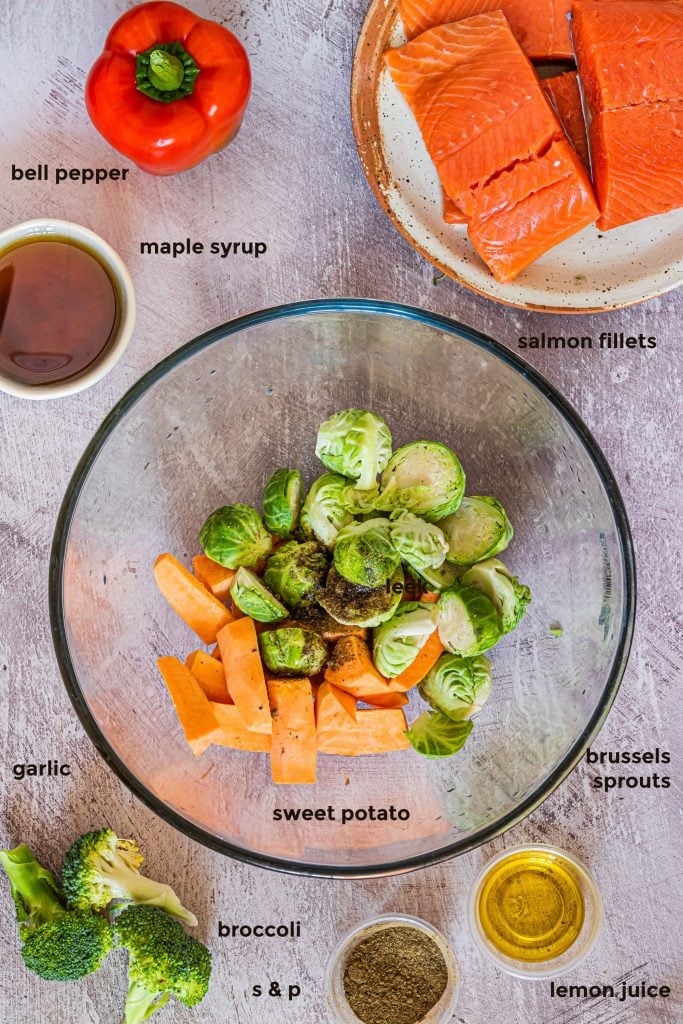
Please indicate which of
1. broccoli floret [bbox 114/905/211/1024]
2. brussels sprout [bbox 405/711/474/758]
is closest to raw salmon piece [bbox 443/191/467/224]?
brussels sprout [bbox 405/711/474/758]

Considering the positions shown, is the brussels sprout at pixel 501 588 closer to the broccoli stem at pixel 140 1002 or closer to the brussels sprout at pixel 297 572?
the brussels sprout at pixel 297 572

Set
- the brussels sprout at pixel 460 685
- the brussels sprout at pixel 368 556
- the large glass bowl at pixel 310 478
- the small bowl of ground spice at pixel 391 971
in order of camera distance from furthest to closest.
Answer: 1. the small bowl of ground spice at pixel 391 971
2. the large glass bowl at pixel 310 478
3. the brussels sprout at pixel 460 685
4. the brussels sprout at pixel 368 556

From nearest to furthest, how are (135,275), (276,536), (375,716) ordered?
(375,716)
(276,536)
(135,275)

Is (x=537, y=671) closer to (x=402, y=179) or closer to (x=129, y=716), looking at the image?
(x=129, y=716)

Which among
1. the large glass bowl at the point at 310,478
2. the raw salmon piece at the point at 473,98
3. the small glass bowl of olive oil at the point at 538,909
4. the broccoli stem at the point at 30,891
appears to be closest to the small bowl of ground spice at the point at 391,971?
the small glass bowl of olive oil at the point at 538,909

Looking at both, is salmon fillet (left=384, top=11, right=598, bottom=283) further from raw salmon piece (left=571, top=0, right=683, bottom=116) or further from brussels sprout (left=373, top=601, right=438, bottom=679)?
brussels sprout (left=373, top=601, right=438, bottom=679)

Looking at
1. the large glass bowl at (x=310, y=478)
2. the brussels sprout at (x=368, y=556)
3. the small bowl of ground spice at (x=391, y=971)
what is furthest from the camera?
the small bowl of ground spice at (x=391, y=971)

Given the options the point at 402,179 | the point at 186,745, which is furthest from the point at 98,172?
the point at 186,745
